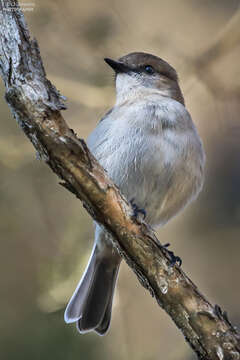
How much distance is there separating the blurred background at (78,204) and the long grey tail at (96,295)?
297mm

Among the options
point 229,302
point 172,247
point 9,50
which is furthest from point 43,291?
point 9,50

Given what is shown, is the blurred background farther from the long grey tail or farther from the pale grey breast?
the pale grey breast

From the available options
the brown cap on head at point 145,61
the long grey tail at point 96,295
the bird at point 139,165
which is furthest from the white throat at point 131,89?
the long grey tail at point 96,295

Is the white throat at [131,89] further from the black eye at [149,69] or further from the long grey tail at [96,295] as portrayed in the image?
the long grey tail at [96,295]

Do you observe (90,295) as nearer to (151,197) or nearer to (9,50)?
(151,197)

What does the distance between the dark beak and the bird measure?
0.03 ft

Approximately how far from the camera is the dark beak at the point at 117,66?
4.39 m

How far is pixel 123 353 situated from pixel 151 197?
1433 millimetres

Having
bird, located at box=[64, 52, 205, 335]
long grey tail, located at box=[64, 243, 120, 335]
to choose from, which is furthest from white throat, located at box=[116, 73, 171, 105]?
long grey tail, located at box=[64, 243, 120, 335]

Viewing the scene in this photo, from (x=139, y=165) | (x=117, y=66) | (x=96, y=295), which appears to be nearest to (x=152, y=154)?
(x=139, y=165)

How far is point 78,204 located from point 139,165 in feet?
3.98

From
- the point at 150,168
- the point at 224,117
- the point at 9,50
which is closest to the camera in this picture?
the point at 9,50

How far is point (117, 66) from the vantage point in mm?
4477

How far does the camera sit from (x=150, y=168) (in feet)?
12.3
